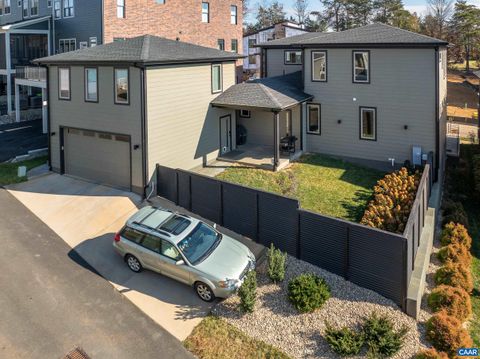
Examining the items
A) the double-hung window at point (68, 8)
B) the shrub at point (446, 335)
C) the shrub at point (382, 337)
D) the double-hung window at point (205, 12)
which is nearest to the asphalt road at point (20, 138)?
the double-hung window at point (68, 8)

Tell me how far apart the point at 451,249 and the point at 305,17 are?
73006mm

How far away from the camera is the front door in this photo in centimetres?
2173

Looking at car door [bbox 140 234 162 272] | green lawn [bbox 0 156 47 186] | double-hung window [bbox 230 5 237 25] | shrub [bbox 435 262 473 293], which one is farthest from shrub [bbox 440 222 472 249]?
double-hung window [bbox 230 5 237 25]

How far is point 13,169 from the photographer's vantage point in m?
21.1

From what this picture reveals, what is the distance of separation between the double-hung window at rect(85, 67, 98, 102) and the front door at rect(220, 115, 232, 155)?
6328mm

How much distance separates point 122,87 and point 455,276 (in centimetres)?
1347

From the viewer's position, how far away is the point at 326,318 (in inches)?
410

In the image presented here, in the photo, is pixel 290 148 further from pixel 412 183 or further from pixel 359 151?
pixel 412 183

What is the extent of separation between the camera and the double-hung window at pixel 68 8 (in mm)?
30045

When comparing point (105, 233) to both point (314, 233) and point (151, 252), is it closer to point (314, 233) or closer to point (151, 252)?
point (151, 252)

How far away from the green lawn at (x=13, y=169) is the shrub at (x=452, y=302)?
57.1 feet

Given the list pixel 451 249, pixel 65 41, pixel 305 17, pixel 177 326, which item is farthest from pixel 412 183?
pixel 305 17

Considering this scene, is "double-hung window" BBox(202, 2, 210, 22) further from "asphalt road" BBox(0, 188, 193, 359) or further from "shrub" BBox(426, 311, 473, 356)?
"shrub" BBox(426, 311, 473, 356)

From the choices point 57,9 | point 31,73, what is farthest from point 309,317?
point 57,9
